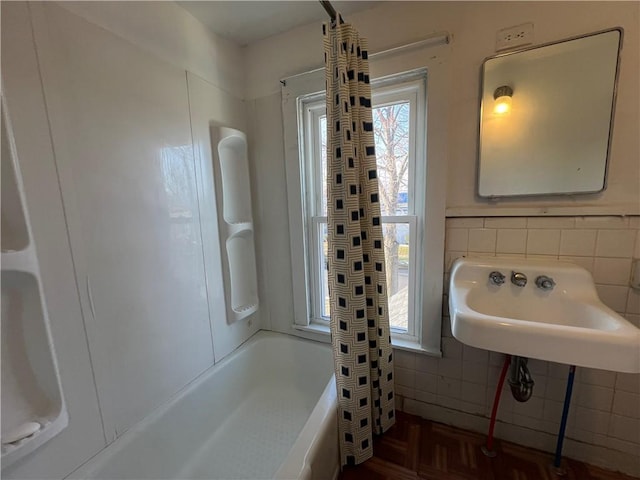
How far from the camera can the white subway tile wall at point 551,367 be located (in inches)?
40.2

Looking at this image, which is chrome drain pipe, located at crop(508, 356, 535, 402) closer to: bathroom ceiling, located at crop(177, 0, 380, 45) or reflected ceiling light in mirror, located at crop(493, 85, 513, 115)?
reflected ceiling light in mirror, located at crop(493, 85, 513, 115)

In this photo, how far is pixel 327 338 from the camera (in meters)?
1.62

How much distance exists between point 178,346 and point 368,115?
139cm

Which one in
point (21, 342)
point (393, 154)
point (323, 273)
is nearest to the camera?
point (21, 342)

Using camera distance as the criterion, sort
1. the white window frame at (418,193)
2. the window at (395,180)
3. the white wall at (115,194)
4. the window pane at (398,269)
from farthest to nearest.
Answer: the window pane at (398,269) → the window at (395,180) → the white window frame at (418,193) → the white wall at (115,194)

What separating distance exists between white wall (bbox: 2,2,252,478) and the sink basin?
1223 millimetres

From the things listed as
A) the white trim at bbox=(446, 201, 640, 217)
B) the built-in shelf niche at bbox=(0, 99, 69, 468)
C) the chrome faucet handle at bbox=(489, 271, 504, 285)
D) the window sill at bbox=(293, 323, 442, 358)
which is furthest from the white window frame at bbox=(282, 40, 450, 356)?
the built-in shelf niche at bbox=(0, 99, 69, 468)

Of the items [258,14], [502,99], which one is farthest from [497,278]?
[258,14]

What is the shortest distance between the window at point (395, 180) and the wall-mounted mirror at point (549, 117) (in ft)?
1.02

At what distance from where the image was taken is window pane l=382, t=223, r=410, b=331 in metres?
1.43

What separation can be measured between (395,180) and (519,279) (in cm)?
74

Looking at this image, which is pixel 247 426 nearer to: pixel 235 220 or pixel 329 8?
pixel 235 220

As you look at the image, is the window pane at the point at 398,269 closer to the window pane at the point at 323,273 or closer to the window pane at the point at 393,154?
the window pane at the point at 393,154

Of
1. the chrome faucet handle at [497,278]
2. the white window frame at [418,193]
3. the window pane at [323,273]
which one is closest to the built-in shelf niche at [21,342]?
the white window frame at [418,193]
